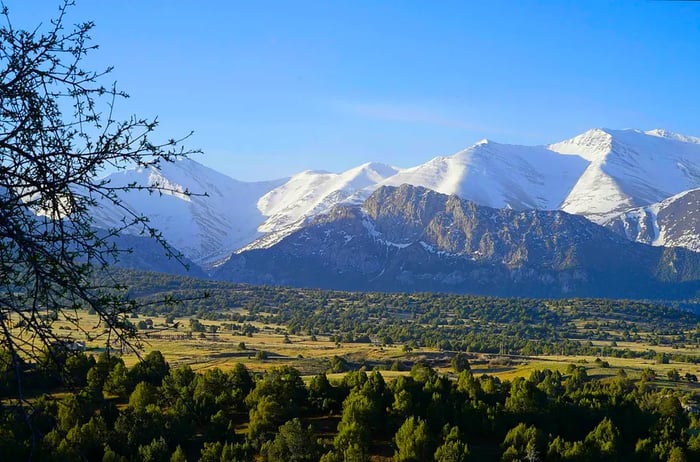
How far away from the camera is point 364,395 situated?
46.2m

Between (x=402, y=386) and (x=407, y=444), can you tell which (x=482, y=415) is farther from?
(x=407, y=444)

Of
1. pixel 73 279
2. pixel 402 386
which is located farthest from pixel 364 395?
pixel 73 279

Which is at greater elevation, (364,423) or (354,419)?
(354,419)

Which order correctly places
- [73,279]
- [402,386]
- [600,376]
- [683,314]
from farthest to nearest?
1. [683,314]
2. [600,376]
3. [402,386]
4. [73,279]

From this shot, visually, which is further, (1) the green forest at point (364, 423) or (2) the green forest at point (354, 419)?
(1) the green forest at point (364, 423)

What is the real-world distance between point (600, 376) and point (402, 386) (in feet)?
152

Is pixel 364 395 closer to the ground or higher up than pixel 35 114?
closer to the ground

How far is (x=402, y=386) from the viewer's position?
49.4 metres

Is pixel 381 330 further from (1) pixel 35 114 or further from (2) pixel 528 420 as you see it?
(1) pixel 35 114

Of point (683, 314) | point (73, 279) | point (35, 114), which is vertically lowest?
point (683, 314)

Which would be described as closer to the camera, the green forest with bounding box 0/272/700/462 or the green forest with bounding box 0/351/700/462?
the green forest with bounding box 0/272/700/462

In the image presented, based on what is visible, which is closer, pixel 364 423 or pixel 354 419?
pixel 354 419

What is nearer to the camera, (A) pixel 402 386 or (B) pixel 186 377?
(A) pixel 402 386

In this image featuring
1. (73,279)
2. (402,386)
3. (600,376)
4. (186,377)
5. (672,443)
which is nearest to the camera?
(73,279)
